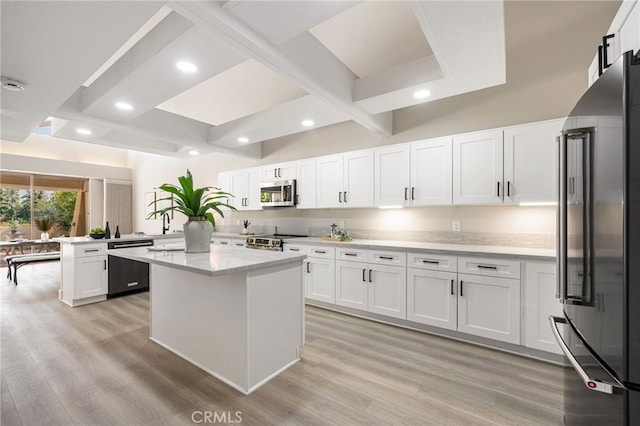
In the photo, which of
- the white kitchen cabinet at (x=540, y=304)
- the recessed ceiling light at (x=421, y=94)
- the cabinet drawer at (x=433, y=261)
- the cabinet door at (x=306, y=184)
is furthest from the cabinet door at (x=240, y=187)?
the white kitchen cabinet at (x=540, y=304)

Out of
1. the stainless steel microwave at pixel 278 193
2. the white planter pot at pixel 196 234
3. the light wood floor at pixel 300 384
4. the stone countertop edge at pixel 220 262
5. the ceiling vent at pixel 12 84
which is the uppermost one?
the ceiling vent at pixel 12 84

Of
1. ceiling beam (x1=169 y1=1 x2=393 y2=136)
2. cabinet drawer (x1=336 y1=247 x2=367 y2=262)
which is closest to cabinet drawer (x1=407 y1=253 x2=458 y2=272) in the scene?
cabinet drawer (x1=336 y1=247 x2=367 y2=262)

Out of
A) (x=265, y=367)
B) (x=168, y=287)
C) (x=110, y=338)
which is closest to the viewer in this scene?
(x=265, y=367)

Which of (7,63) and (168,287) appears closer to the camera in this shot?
(7,63)

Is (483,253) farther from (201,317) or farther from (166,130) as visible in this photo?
(166,130)

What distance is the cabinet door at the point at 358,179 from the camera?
155 inches

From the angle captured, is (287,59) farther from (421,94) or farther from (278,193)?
(278,193)

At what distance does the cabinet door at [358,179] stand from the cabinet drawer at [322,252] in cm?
71

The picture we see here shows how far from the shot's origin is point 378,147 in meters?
3.91

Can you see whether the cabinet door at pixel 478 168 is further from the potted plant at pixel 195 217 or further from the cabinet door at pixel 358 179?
the potted plant at pixel 195 217

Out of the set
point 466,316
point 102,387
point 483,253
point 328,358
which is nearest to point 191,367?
point 102,387

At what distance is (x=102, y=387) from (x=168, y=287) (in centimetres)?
87

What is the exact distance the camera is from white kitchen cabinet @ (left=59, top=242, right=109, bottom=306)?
4.16 meters

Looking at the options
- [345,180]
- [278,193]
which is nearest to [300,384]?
[345,180]
